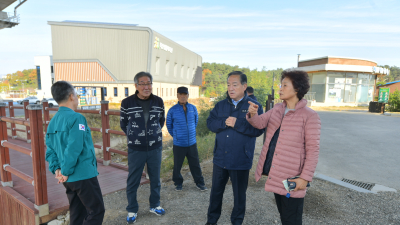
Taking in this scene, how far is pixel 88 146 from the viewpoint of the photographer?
2.60 m

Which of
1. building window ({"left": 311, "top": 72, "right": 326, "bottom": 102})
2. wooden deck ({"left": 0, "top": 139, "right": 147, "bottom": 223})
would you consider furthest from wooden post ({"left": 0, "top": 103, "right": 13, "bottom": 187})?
building window ({"left": 311, "top": 72, "right": 326, "bottom": 102})

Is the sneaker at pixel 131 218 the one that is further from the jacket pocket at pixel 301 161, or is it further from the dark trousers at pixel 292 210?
the jacket pocket at pixel 301 161

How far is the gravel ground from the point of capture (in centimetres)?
349

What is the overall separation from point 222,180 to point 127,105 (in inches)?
64.3

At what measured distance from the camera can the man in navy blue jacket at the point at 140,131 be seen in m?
3.42

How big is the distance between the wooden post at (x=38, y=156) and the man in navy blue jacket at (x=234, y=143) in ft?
7.31

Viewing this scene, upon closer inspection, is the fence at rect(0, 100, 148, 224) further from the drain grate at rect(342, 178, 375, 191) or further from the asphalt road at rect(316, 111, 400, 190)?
the asphalt road at rect(316, 111, 400, 190)

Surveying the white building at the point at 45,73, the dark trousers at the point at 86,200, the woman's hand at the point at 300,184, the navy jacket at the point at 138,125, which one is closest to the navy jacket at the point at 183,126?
the navy jacket at the point at 138,125

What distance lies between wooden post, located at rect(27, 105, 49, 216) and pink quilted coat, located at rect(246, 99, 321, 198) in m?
2.86

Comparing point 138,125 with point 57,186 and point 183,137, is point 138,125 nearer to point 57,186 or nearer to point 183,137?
point 183,137

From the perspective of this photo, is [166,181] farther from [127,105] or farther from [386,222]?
[386,222]

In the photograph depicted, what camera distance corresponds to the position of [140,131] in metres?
3.43

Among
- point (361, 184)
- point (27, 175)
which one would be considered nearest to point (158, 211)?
point (27, 175)

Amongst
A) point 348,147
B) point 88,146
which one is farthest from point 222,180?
point 348,147
